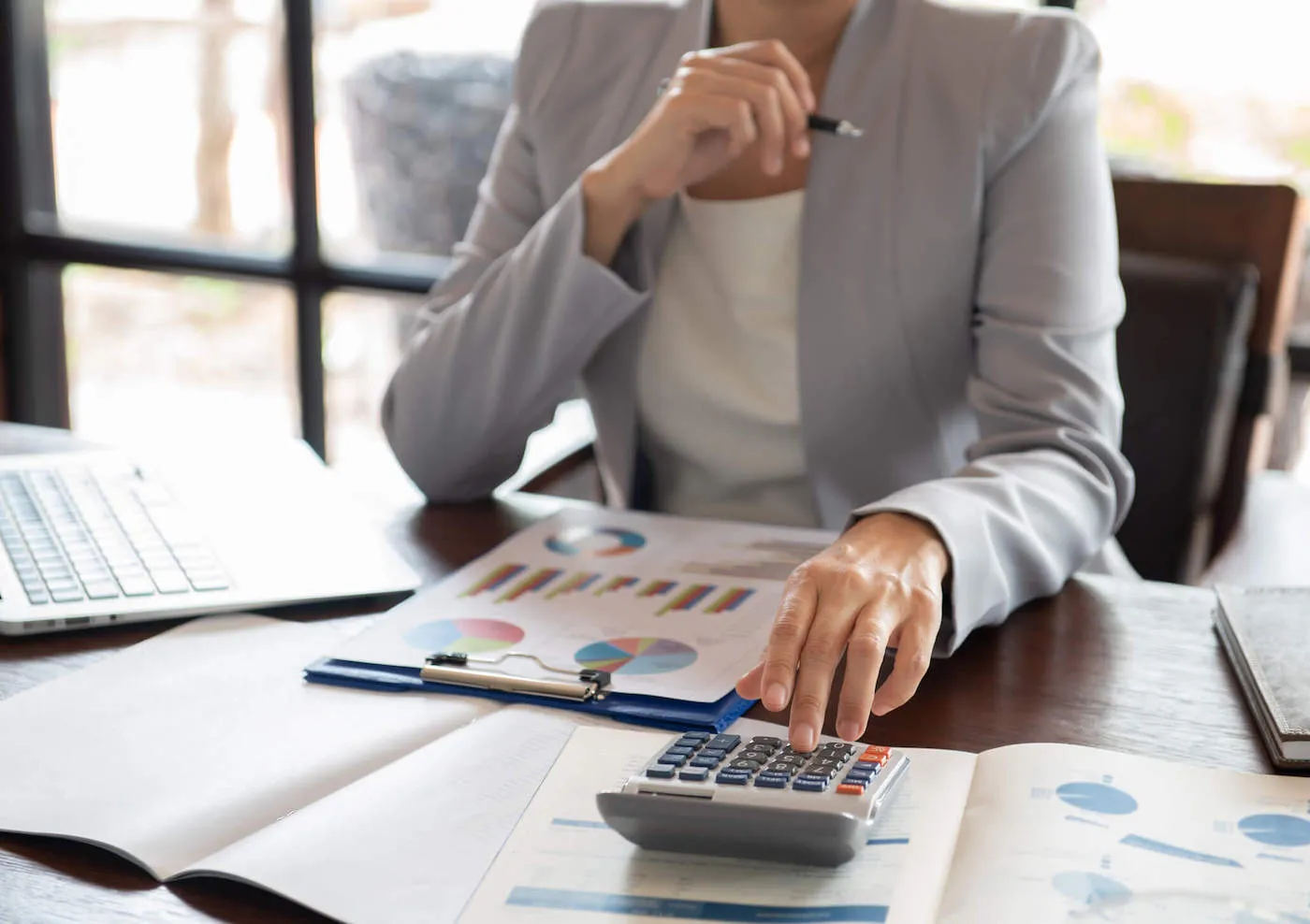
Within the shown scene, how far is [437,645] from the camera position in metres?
0.79

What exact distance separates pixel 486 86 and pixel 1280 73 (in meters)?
1.17

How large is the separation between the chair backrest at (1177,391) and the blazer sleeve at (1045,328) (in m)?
0.24

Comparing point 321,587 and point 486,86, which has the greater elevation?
point 486,86

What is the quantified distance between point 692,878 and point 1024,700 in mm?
277

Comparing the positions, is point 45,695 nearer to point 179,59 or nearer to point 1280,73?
point 1280,73

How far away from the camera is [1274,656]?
758 millimetres

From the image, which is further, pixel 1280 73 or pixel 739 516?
pixel 1280 73

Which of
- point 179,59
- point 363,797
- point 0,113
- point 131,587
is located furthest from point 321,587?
point 0,113

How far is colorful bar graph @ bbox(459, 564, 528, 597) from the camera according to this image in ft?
2.89

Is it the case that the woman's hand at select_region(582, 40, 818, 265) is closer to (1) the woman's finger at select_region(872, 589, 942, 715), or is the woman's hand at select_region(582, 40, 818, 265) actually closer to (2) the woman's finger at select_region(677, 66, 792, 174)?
(2) the woman's finger at select_region(677, 66, 792, 174)

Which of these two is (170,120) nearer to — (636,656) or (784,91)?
(784,91)

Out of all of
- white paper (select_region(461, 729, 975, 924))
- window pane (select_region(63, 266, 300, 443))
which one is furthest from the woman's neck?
window pane (select_region(63, 266, 300, 443))

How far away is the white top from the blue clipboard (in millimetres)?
539

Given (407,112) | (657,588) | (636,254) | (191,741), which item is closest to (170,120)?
(407,112)
